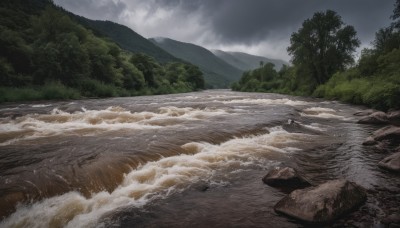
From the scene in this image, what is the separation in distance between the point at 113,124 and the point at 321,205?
1185cm

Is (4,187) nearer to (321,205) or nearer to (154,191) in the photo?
(154,191)

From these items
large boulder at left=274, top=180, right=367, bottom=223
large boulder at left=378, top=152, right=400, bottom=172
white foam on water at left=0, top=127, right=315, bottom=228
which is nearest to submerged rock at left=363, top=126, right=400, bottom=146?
white foam on water at left=0, top=127, right=315, bottom=228

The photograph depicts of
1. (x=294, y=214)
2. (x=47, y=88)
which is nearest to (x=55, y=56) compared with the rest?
(x=47, y=88)

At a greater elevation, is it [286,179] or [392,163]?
[392,163]

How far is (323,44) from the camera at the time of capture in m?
47.4

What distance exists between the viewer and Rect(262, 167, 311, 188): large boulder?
22.9 ft

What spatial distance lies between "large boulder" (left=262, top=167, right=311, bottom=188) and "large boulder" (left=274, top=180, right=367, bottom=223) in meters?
0.97

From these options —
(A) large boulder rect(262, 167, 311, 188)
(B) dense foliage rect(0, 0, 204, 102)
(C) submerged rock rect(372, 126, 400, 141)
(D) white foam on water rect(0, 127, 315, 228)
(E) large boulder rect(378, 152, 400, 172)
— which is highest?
(B) dense foliage rect(0, 0, 204, 102)

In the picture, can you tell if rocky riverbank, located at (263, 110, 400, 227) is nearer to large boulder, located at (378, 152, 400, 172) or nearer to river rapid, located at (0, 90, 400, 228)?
river rapid, located at (0, 90, 400, 228)

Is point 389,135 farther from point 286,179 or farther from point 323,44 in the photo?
point 323,44

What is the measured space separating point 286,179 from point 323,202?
1647 mm

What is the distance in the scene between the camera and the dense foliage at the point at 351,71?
76.4 ft

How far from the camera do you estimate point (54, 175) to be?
7.12 meters

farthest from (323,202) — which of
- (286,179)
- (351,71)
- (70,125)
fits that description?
(351,71)
